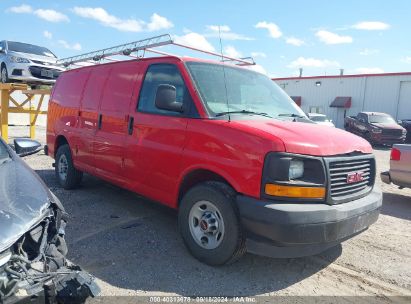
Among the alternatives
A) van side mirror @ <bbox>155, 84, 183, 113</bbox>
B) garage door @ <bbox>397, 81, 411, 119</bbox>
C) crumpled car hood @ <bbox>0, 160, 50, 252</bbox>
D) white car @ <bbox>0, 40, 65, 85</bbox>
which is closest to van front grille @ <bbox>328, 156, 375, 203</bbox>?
van side mirror @ <bbox>155, 84, 183, 113</bbox>

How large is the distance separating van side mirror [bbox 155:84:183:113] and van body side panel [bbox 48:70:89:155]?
103 inches

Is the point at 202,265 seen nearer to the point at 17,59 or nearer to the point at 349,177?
the point at 349,177

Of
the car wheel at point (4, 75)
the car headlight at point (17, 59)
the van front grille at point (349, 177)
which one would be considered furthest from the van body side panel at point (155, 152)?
the car wheel at point (4, 75)

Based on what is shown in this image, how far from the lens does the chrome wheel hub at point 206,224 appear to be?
3.71 metres

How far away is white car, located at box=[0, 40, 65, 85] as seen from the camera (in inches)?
441

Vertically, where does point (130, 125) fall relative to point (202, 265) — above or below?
above

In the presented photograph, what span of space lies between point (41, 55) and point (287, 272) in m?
11.0

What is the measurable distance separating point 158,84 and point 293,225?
240 cm

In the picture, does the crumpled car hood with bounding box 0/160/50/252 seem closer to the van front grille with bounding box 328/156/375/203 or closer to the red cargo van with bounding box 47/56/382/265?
the red cargo van with bounding box 47/56/382/265

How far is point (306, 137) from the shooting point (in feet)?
11.5

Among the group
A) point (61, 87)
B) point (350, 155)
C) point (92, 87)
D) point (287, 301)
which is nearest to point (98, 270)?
point (287, 301)

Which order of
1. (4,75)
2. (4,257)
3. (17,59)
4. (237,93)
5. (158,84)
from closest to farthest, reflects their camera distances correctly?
(4,257) → (237,93) → (158,84) → (17,59) → (4,75)

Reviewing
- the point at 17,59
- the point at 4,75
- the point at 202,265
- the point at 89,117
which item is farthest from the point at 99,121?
the point at 4,75

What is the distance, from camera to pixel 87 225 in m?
4.89
